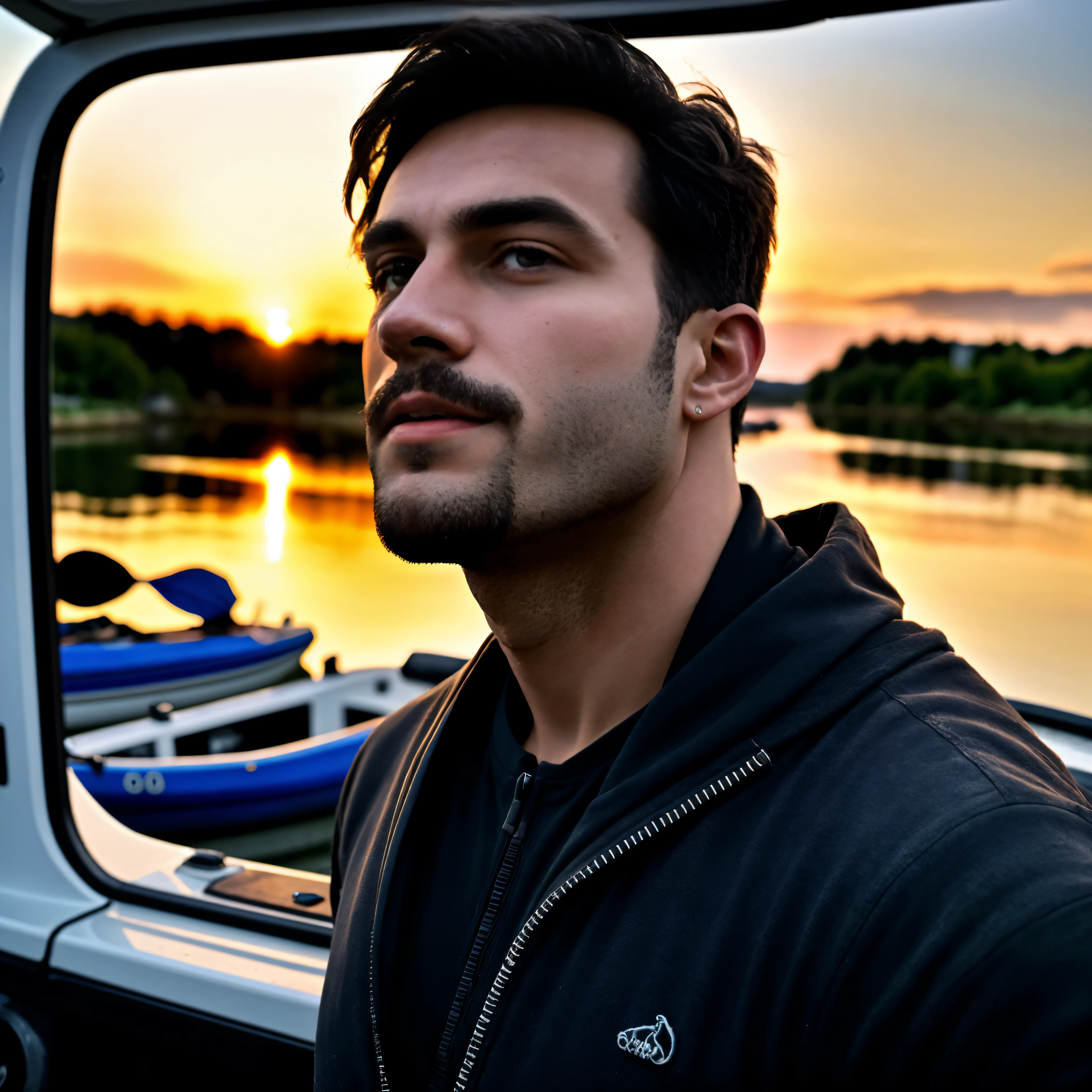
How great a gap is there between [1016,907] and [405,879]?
785 mm

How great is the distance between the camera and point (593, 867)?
96 cm

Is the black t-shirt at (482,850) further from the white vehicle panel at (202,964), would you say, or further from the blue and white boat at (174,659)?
the blue and white boat at (174,659)

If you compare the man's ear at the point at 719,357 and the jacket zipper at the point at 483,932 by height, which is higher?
the man's ear at the point at 719,357

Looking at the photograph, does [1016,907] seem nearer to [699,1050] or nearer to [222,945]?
[699,1050]

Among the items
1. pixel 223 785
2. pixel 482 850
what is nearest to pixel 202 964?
pixel 482 850

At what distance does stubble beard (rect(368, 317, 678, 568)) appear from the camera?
3.59 feet

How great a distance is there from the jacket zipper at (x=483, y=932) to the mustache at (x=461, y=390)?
495 millimetres

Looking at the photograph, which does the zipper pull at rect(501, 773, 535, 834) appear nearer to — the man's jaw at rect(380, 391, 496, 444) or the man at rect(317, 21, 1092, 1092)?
the man at rect(317, 21, 1092, 1092)

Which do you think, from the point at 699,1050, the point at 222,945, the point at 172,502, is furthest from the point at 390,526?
the point at 172,502

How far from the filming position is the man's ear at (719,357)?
1226mm

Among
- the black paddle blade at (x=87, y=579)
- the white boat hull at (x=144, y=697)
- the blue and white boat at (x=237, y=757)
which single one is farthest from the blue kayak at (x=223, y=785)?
the white boat hull at (x=144, y=697)

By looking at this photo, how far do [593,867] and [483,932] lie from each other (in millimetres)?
221

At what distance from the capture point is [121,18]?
1.77 m

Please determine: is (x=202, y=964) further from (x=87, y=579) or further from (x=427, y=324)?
(x=87, y=579)
